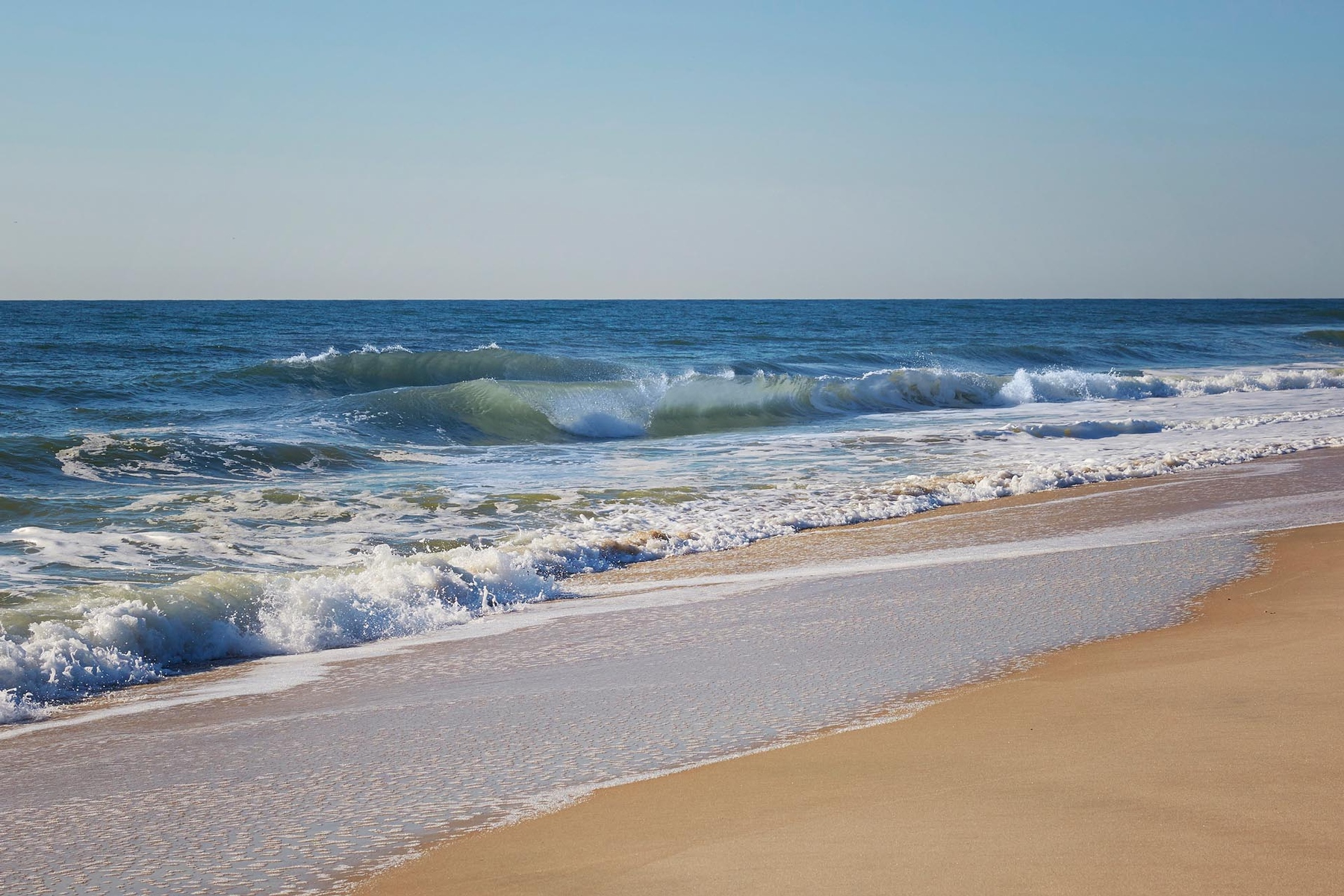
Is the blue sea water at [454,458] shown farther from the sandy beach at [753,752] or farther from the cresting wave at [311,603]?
the sandy beach at [753,752]

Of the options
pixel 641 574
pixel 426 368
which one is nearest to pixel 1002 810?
pixel 641 574

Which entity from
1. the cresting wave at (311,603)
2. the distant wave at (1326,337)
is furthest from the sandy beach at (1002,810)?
the distant wave at (1326,337)

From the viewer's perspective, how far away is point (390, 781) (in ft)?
10.7

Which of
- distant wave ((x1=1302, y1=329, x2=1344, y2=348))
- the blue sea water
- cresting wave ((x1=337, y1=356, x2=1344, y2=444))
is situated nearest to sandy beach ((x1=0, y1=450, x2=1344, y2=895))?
the blue sea water

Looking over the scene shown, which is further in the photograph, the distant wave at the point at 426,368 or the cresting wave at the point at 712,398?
the distant wave at the point at 426,368

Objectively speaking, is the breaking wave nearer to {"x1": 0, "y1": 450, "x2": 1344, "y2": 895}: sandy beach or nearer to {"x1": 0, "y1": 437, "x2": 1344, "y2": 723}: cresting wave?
{"x1": 0, "y1": 437, "x2": 1344, "y2": 723}: cresting wave

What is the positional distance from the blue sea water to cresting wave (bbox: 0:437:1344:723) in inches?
0.7

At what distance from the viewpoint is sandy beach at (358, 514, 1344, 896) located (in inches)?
91.8

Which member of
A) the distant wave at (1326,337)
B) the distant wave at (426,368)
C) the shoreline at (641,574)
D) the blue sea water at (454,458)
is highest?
the distant wave at (1326,337)

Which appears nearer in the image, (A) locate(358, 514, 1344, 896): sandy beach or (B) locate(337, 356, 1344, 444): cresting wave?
(A) locate(358, 514, 1344, 896): sandy beach

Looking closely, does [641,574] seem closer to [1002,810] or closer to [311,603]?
[311,603]

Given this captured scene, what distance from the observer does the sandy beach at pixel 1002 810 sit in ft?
7.65

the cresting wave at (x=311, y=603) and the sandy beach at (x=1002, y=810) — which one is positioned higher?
the sandy beach at (x=1002, y=810)

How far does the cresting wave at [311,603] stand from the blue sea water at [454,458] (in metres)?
0.02
